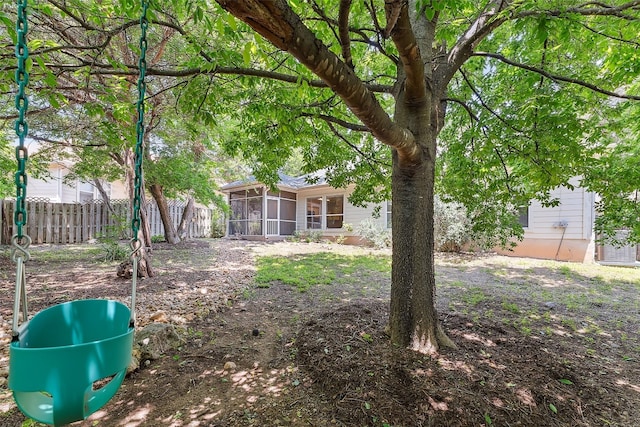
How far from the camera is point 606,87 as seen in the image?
3.54m

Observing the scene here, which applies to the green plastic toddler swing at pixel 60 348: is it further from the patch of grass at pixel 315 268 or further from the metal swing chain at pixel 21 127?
the patch of grass at pixel 315 268

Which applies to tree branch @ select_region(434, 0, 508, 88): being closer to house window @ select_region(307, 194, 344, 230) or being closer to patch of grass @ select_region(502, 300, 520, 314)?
patch of grass @ select_region(502, 300, 520, 314)

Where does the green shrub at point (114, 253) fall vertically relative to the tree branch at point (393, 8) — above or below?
below

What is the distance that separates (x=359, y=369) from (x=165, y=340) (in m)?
2.03

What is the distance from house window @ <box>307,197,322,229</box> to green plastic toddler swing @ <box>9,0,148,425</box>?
596 inches

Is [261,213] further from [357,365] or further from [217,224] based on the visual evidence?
[357,365]

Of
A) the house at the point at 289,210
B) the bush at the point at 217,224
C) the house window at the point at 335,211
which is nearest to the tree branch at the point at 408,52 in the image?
the house at the point at 289,210

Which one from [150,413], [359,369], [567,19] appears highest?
[567,19]

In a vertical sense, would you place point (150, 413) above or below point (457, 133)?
below

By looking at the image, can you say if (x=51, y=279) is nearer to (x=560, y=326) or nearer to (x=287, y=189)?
(x=560, y=326)

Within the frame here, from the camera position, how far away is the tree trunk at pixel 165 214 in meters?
10.4

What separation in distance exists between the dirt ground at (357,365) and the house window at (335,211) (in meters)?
10.6

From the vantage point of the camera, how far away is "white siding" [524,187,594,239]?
959 cm

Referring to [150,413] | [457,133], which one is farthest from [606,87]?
[150,413]
